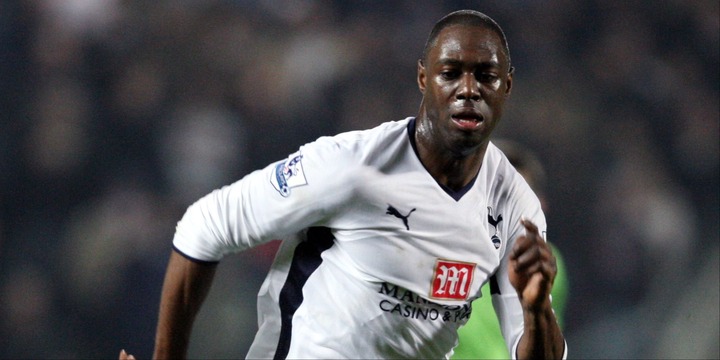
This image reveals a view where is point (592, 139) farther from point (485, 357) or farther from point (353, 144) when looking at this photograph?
point (353, 144)

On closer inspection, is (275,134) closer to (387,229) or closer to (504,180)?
(504,180)

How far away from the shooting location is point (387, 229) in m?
2.42

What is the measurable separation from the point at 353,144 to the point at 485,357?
146cm

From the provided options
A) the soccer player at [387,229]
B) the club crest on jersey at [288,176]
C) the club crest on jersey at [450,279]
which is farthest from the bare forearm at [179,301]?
the club crest on jersey at [450,279]

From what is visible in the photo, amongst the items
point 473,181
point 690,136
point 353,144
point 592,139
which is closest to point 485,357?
point 473,181

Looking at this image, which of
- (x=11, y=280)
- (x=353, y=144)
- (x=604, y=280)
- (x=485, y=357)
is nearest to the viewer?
(x=353, y=144)

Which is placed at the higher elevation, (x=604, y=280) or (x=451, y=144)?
(x=451, y=144)

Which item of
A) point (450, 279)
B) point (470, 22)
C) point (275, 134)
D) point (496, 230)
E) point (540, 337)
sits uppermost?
point (470, 22)

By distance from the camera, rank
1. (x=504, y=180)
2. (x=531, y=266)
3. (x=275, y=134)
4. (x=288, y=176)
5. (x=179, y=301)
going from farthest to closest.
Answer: (x=275, y=134) < (x=504, y=180) < (x=179, y=301) < (x=288, y=176) < (x=531, y=266)

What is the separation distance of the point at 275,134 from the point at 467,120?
97.6 inches

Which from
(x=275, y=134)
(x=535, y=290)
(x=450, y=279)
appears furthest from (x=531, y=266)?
(x=275, y=134)

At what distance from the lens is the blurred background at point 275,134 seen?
179 inches

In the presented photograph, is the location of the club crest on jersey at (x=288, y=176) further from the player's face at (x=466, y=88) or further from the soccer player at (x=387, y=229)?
the player's face at (x=466, y=88)

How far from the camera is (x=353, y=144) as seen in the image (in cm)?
240
